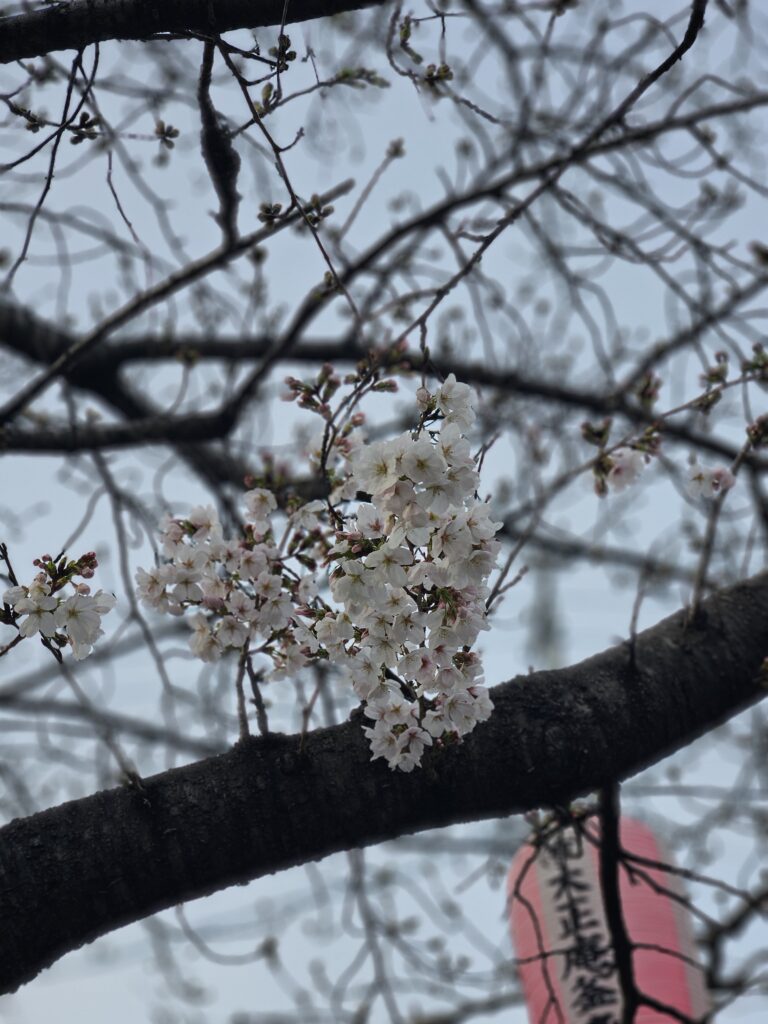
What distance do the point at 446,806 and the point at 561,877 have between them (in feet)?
2.34

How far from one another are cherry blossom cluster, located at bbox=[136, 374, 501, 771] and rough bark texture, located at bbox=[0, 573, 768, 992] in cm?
13

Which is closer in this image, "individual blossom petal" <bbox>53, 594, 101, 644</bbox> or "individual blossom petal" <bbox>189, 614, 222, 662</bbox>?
"individual blossom petal" <bbox>53, 594, 101, 644</bbox>

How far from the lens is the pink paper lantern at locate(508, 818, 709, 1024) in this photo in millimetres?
1921

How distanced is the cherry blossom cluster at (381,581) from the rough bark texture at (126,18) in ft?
1.78

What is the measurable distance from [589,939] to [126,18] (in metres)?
1.83

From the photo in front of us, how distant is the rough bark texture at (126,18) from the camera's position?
1.30 metres

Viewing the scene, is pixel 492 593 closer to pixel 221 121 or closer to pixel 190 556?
pixel 190 556

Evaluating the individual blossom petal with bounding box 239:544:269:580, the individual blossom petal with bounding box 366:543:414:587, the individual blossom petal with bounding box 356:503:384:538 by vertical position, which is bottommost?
the individual blossom petal with bounding box 366:543:414:587

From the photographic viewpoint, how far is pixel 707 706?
173cm

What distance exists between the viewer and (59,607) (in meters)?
1.27

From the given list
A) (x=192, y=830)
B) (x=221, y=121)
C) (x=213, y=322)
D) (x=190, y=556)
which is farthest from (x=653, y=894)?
(x=213, y=322)

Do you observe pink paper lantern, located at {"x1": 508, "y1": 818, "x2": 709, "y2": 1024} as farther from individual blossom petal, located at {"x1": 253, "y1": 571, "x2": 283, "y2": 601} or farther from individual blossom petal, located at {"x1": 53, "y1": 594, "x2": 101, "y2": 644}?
individual blossom petal, located at {"x1": 53, "y1": 594, "x2": 101, "y2": 644}

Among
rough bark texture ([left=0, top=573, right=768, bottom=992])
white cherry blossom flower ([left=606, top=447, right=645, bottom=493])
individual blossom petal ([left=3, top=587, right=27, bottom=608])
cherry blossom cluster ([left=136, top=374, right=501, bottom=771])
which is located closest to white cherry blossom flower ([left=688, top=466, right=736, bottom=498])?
white cherry blossom flower ([left=606, top=447, right=645, bottom=493])

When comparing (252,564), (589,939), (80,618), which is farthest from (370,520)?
(589,939)
